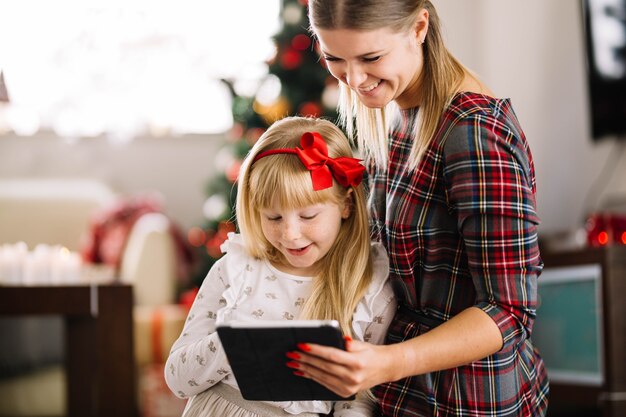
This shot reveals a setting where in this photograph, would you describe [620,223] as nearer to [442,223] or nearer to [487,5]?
[487,5]

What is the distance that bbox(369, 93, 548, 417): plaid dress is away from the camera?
1259 mm

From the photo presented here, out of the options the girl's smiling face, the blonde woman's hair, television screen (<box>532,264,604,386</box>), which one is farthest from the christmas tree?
the girl's smiling face

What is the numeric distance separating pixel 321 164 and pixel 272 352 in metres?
0.38

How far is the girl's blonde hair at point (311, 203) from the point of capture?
1.40m

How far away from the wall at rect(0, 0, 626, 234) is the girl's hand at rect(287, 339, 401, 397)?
100 inches

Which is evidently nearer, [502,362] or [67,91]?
[502,362]

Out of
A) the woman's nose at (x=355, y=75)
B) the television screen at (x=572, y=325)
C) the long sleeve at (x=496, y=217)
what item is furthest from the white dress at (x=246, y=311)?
the television screen at (x=572, y=325)

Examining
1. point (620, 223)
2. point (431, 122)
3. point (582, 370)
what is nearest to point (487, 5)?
point (620, 223)

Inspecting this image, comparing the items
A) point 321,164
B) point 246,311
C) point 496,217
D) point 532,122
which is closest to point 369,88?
point 321,164

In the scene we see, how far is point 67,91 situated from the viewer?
4820 mm

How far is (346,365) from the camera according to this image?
3.70 ft

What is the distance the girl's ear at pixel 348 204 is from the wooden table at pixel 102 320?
1.35 metres

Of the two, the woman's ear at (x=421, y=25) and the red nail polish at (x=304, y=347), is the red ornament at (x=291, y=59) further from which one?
the red nail polish at (x=304, y=347)

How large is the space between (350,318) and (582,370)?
1996 millimetres
